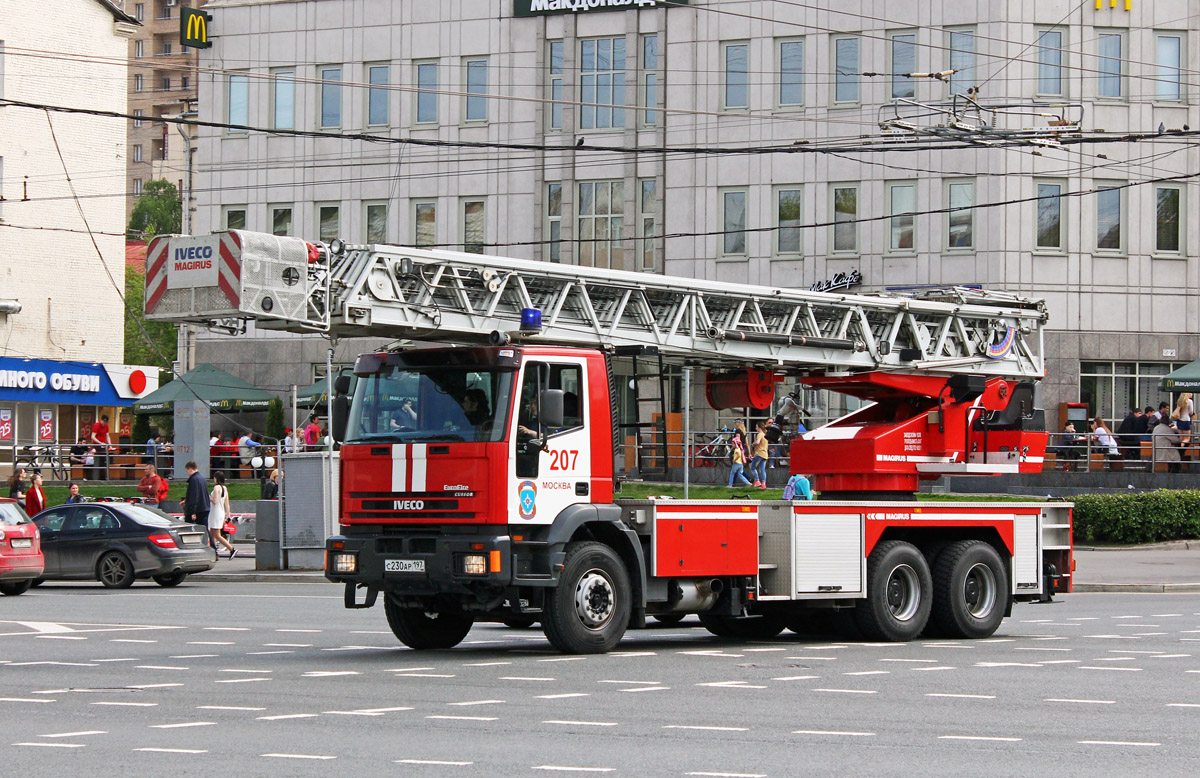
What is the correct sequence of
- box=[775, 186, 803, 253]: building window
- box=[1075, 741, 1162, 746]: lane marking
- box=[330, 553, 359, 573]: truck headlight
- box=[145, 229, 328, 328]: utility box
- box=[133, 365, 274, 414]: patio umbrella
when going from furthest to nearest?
box=[775, 186, 803, 253]: building window → box=[133, 365, 274, 414]: patio umbrella → box=[330, 553, 359, 573]: truck headlight → box=[145, 229, 328, 328]: utility box → box=[1075, 741, 1162, 746]: lane marking

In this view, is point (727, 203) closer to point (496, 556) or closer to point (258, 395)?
point (258, 395)

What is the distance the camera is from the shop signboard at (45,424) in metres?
52.3

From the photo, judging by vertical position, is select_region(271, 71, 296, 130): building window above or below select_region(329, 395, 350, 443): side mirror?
above

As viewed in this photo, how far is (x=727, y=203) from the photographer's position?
47.3 m

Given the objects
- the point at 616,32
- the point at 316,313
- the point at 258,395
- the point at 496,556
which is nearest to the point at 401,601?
the point at 496,556

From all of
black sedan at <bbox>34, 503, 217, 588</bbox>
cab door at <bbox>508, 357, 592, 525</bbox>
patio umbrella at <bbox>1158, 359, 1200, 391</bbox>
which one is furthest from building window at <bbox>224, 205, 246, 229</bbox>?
cab door at <bbox>508, 357, 592, 525</bbox>

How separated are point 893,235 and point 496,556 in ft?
110

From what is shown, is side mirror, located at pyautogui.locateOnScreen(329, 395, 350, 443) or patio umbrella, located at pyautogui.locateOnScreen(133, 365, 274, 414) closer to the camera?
side mirror, located at pyautogui.locateOnScreen(329, 395, 350, 443)

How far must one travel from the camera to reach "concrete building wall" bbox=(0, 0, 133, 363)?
172ft

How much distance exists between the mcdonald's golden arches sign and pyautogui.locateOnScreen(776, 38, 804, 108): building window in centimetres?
1811

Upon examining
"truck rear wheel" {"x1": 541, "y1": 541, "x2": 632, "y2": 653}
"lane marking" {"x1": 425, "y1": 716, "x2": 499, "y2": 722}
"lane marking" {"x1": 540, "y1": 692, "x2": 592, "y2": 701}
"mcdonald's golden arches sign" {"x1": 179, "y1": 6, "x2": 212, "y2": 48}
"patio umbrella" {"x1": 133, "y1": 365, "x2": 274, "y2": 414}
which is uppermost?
"mcdonald's golden arches sign" {"x1": 179, "y1": 6, "x2": 212, "y2": 48}

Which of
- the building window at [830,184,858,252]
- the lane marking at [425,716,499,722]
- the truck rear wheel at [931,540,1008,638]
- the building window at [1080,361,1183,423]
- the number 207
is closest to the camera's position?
the lane marking at [425,716,499,722]

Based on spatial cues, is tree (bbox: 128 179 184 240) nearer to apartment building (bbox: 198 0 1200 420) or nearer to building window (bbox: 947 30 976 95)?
apartment building (bbox: 198 0 1200 420)

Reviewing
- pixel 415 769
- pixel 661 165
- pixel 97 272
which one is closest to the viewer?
pixel 415 769
